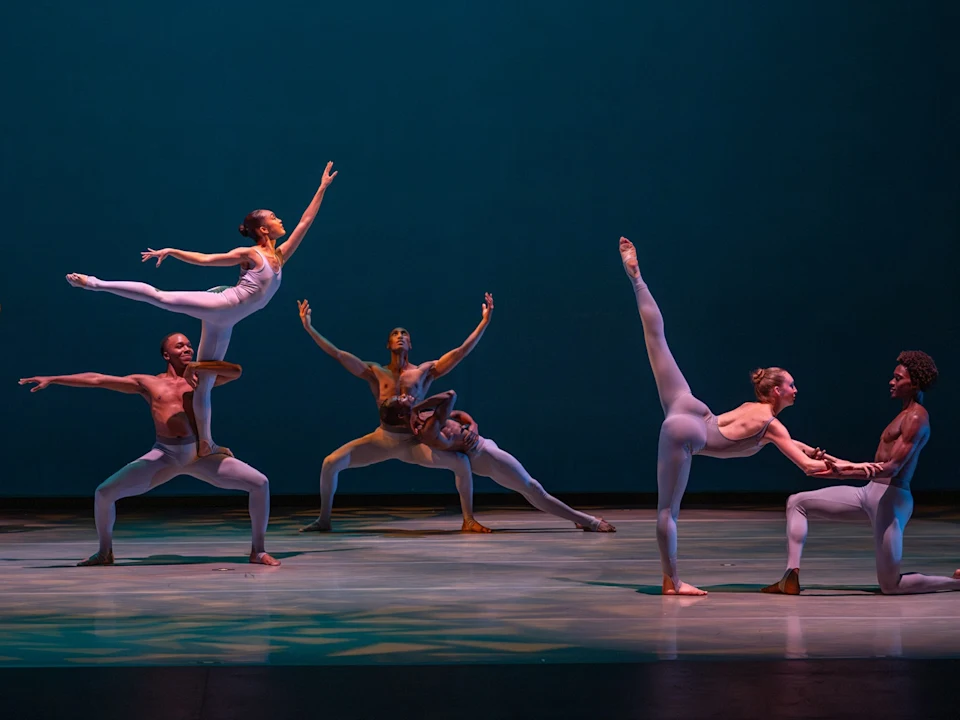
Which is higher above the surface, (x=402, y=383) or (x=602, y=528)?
(x=402, y=383)

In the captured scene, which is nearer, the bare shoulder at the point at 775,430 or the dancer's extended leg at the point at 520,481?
the bare shoulder at the point at 775,430

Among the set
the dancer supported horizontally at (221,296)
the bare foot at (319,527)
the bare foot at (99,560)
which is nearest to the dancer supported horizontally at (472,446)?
the bare foot at (319,527)

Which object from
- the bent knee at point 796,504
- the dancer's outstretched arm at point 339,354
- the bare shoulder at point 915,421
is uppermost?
the dancer's outstretched arm at point 339,354

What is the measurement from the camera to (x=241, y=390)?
10.2m

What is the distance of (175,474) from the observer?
6.63 meters

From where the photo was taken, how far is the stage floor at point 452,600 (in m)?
4.22

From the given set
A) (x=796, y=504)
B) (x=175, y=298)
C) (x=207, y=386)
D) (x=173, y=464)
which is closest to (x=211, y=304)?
(x=175, y=298)

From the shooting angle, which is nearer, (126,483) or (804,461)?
(804,461)

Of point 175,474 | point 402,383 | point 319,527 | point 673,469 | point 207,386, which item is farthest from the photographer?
point 402,383

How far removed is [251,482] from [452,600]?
1.64 metres

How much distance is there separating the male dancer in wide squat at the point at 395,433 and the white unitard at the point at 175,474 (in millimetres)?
1645

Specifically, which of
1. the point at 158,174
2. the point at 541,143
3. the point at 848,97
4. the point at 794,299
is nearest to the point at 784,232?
the point at 794,299

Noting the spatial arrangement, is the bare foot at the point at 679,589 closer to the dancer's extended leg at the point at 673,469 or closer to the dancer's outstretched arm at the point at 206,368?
the dancer's extended leg at the point at 673,469

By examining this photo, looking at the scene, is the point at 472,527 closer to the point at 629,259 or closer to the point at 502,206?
the point at 502,206
